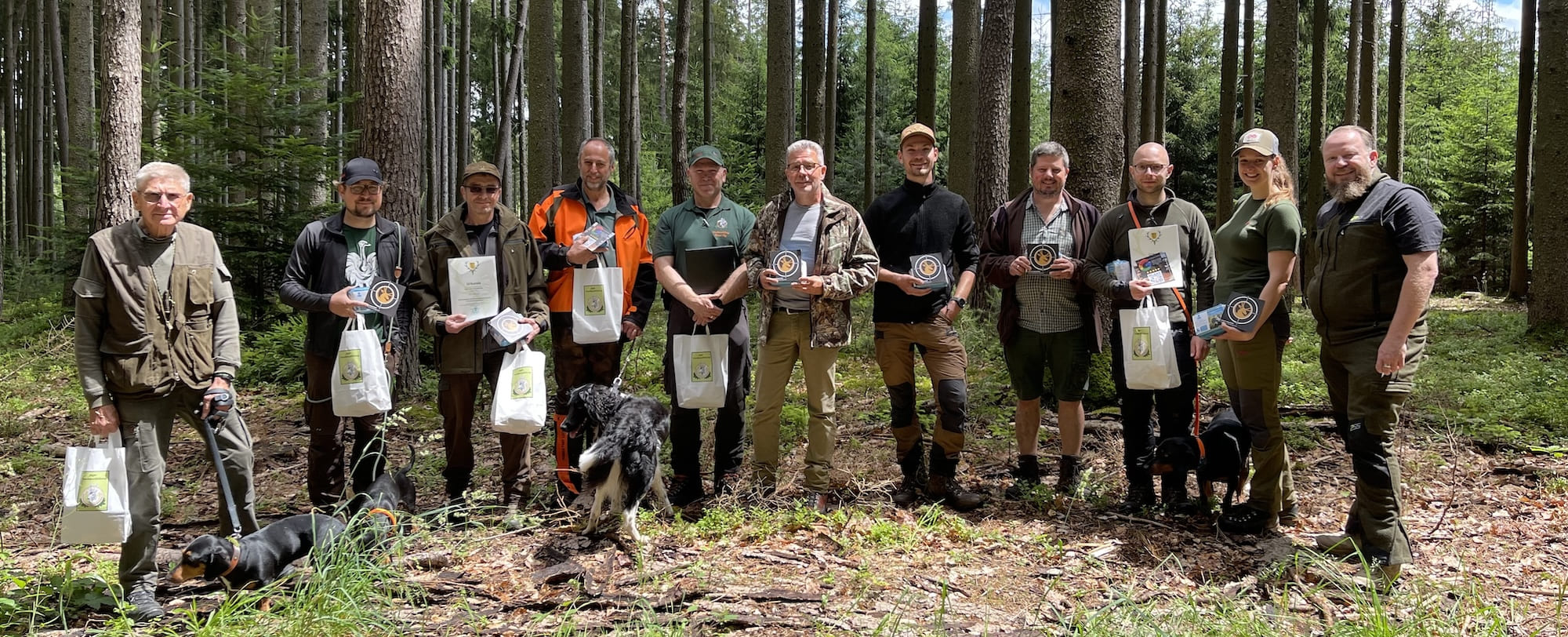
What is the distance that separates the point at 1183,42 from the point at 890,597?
104ft

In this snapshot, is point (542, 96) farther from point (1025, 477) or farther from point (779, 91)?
point (1025, 477)

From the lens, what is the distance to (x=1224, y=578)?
4.45 meters

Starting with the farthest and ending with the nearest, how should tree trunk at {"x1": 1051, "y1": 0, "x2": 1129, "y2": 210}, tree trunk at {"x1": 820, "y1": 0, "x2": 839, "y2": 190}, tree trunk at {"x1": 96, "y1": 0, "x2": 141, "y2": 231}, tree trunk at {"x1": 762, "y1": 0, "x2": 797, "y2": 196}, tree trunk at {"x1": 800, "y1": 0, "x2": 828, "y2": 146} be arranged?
tree trunk at {"x1": 820, "y1": 0, "x2": 839, "y2": 190}, tree trunk at {"x1": 800, "y1": 0, "x2": 828, "y2": 146}, tree trunk at {"x1": 762, "y1": 0, "x2": 797, "y2": 196}, tree trunk at {"x1": 96, "y1": 0, "x2": 141, "y2": 231}, tree trunk at {"x1": 1051, "y1": 0, "x2": 1129, "y2": 210}

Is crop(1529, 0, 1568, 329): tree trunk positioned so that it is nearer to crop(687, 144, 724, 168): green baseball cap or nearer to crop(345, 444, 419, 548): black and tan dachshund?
crop(687, 144, 724, 168): green baseball cap

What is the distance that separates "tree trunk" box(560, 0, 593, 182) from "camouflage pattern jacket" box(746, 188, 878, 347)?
8.74 metres

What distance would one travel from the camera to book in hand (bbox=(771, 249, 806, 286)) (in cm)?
511

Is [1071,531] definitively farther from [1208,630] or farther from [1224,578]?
[1208,630]

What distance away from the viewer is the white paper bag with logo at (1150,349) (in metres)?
5.00

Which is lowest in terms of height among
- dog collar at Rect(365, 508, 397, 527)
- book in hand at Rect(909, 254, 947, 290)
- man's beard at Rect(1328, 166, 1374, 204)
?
dog collar at Rect(365, 508, 397, 527)

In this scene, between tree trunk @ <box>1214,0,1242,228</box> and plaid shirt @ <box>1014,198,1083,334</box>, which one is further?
tree trunk @ <box>1214,0,1242,228</box>

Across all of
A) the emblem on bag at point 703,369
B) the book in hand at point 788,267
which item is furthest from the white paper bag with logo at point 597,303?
the book in hand at point 788,267

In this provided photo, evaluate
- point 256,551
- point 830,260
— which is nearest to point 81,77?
point 256,551

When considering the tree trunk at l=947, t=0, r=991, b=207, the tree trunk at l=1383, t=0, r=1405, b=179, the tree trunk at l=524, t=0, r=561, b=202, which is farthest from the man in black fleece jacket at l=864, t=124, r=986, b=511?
the tree trunk at l=1383, t=0, r=1405, b=179

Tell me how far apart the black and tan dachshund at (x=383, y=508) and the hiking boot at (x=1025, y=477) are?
12.0 feet
